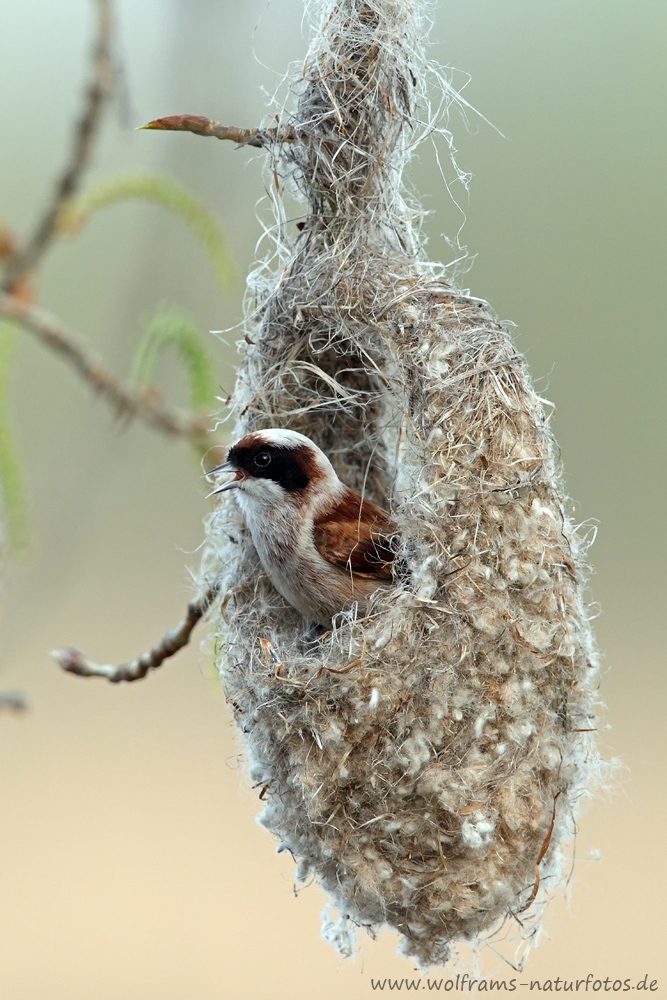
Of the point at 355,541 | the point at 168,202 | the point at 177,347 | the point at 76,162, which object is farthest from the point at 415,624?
the point at 76,162

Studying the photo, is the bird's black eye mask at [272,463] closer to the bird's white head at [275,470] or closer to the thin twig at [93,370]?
the bird's white head at [275,470]

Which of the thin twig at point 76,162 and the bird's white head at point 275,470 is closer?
the thin twig at point 76,162

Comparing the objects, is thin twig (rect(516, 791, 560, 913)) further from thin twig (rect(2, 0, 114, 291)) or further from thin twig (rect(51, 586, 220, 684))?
thin twig (rect(2, 0, 114, 291))

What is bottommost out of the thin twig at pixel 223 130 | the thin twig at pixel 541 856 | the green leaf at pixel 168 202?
the thin twig at pixel 541 856

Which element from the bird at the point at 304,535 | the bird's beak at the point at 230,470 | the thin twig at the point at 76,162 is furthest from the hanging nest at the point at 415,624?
the thin twig at the point at 76,162

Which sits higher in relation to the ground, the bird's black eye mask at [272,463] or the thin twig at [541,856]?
the bird's black eye mask at [272,463]

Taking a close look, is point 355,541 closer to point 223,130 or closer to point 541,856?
point 541,856

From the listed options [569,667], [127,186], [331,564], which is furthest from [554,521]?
[127,186]

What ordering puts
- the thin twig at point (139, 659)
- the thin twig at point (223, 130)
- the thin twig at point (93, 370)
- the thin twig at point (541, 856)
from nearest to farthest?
A: the thin twig at point (93, 370) → the thin twig at point (223, 130) → the thin twig at point (541, 856) → the thin twig at point (139, 659)
